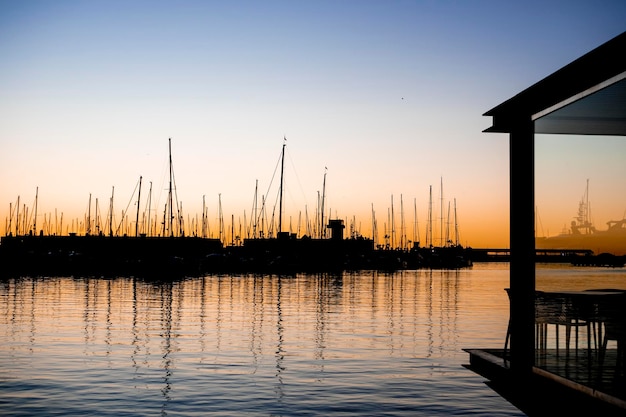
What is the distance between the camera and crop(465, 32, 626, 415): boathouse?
11.7 m

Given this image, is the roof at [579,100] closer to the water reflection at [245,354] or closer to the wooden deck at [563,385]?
the wooden deck at [563,385]

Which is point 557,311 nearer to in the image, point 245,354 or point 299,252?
point 245,354

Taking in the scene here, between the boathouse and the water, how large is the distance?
0.96 metres

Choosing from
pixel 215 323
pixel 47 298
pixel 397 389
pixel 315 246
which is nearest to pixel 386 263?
pixel 315 246

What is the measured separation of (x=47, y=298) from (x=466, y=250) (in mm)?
143947

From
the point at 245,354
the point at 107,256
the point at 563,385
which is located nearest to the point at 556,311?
the point at 563,385

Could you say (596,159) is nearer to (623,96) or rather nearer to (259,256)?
(623,96)

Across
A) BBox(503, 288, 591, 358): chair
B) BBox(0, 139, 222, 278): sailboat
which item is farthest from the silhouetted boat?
BBox(0, 139, 222, 278): sailboat

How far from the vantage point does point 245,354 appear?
2161 centimetres

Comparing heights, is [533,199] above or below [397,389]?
above

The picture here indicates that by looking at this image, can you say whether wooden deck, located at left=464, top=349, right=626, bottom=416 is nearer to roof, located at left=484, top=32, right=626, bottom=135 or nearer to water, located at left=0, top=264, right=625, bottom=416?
water, located at left=0, top=264, right=625, bottom=416

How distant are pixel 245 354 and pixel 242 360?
1.24 meters

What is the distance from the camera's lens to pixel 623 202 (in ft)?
47.0

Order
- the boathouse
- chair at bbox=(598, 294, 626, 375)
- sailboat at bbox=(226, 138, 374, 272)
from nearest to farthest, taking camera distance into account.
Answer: chair at bbox=(598, 294, 626, 375)
the boathouse
sailboat at bbox=(226, 138, 374, 272)
